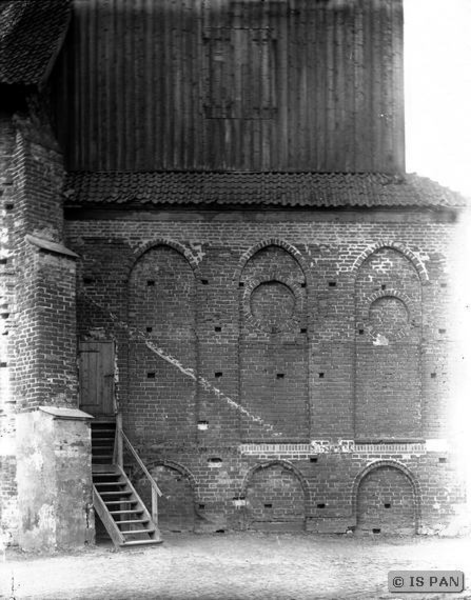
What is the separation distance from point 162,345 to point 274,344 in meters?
2.18

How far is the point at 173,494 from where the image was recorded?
2103cm

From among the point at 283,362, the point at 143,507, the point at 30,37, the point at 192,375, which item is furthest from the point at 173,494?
the point at 30,37

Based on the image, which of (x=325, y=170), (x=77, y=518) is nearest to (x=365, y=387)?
(x=325, y=170)

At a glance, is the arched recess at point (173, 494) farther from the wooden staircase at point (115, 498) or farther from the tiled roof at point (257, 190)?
the tiled roof at point (257, 190)

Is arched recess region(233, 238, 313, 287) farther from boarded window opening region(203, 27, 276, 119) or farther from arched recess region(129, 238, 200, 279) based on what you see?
boarded window opening region(203, 27, 276, 119)

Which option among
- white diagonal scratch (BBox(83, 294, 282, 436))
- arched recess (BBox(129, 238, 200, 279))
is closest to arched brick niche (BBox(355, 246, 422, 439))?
white diagonal scratch (BBox(83, 294, 282, 436))

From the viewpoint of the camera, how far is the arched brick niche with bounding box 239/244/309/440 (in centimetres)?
2144

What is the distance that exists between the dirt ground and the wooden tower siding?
24.8 ft

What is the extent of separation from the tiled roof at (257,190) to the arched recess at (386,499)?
5.18 m

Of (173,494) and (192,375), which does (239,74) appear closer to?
(192,375)

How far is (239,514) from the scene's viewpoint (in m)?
21.1

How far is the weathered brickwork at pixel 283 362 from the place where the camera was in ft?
69.4

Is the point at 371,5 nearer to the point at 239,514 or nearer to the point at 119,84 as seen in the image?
the point at 119,84

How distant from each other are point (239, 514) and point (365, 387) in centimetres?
345
